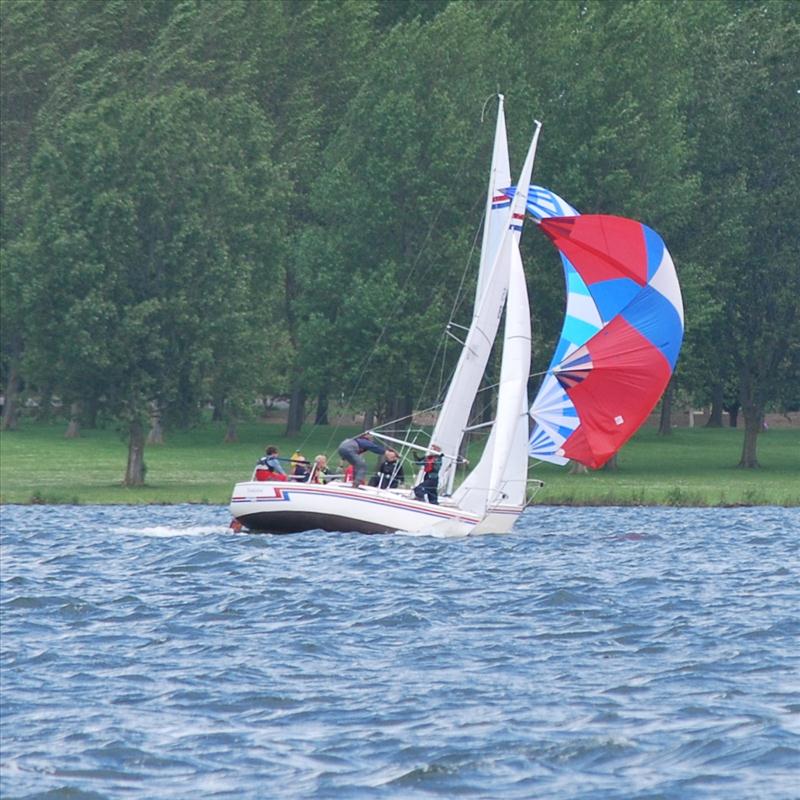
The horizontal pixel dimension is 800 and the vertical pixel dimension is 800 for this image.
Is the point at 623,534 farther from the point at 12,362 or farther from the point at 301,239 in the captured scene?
the point at 12,362

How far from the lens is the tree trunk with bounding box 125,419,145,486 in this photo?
197 ft

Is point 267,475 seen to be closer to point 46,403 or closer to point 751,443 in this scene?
point 46,403

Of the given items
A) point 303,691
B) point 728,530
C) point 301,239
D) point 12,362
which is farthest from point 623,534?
point 12,362

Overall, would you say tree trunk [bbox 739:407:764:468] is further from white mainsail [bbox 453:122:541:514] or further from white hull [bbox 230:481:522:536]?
white hull [bbox 230:481:522:536]

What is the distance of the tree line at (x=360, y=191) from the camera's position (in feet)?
195

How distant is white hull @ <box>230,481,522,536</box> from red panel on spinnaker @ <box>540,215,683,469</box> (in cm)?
340

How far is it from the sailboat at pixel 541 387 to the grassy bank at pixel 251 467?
14.3 m

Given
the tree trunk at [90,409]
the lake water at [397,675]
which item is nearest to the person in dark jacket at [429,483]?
the lake water at [397,675]

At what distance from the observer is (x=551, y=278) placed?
68375 mm

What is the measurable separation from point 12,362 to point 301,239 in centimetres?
1647

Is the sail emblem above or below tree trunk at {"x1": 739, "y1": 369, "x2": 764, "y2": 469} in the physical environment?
above

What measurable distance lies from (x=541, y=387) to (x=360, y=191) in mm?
28225

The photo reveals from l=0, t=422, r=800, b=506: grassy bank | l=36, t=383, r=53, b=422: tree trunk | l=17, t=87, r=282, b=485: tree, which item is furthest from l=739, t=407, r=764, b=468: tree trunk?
l=36, t=383, r=53, b=422: tree trunk

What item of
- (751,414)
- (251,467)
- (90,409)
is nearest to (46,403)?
(90,409)
